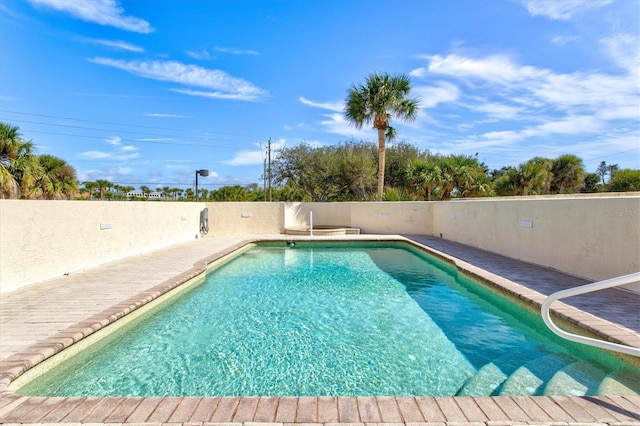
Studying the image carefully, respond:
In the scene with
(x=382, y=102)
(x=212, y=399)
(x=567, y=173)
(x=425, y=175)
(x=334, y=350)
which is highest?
(x=382, y=102)

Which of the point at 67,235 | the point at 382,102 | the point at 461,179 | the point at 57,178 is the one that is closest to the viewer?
the point at 67,235

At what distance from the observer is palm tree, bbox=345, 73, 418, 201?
16.5 metres

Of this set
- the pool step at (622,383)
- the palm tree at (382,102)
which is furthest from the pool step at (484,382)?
the palm tree at (382,102)

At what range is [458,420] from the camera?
2.12 metres

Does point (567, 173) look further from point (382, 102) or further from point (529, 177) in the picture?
point (382, 102)

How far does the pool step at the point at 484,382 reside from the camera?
298 cm

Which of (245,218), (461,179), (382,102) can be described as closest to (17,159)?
(245,218)

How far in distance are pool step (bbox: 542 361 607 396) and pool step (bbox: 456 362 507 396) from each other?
394 millimetres

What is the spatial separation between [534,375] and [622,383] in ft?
2.15

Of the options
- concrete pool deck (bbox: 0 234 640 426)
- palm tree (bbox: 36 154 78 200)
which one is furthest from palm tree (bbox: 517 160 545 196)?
palm tree (bbox: 36 154 78 200)

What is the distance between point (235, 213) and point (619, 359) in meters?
13.2

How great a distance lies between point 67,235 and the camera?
658 centimetres

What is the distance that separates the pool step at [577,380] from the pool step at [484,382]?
1.29ft

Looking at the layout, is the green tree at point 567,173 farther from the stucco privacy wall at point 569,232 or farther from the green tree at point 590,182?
the stucco privacy wall at point 569,232
